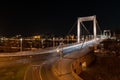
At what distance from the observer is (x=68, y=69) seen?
30844 millimetres

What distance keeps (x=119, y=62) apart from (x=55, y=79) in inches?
1509

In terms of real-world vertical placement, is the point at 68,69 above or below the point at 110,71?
above

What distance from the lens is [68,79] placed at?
80.9 feet

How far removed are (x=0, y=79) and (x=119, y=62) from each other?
42.2 meters

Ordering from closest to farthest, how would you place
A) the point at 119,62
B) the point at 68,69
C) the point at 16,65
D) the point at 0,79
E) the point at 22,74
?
the point at 0,79
the point at 22,74
the point at 68,69
the point at 16,65
the point at 119,62

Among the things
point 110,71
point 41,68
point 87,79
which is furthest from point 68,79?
point 110,71

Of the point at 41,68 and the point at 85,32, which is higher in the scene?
the point at 85,32

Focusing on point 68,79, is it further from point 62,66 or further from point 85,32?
point 85,32

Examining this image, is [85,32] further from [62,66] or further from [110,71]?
[62,66]

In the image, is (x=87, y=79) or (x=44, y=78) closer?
(x=44, y=78)

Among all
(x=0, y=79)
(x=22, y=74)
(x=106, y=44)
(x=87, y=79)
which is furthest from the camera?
(x=106, y=44)

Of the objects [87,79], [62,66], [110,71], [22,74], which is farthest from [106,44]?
[22,74]

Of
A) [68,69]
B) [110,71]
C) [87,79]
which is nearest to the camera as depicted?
[68,69]

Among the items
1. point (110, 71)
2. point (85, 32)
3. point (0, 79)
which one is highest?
point (85, 32)
